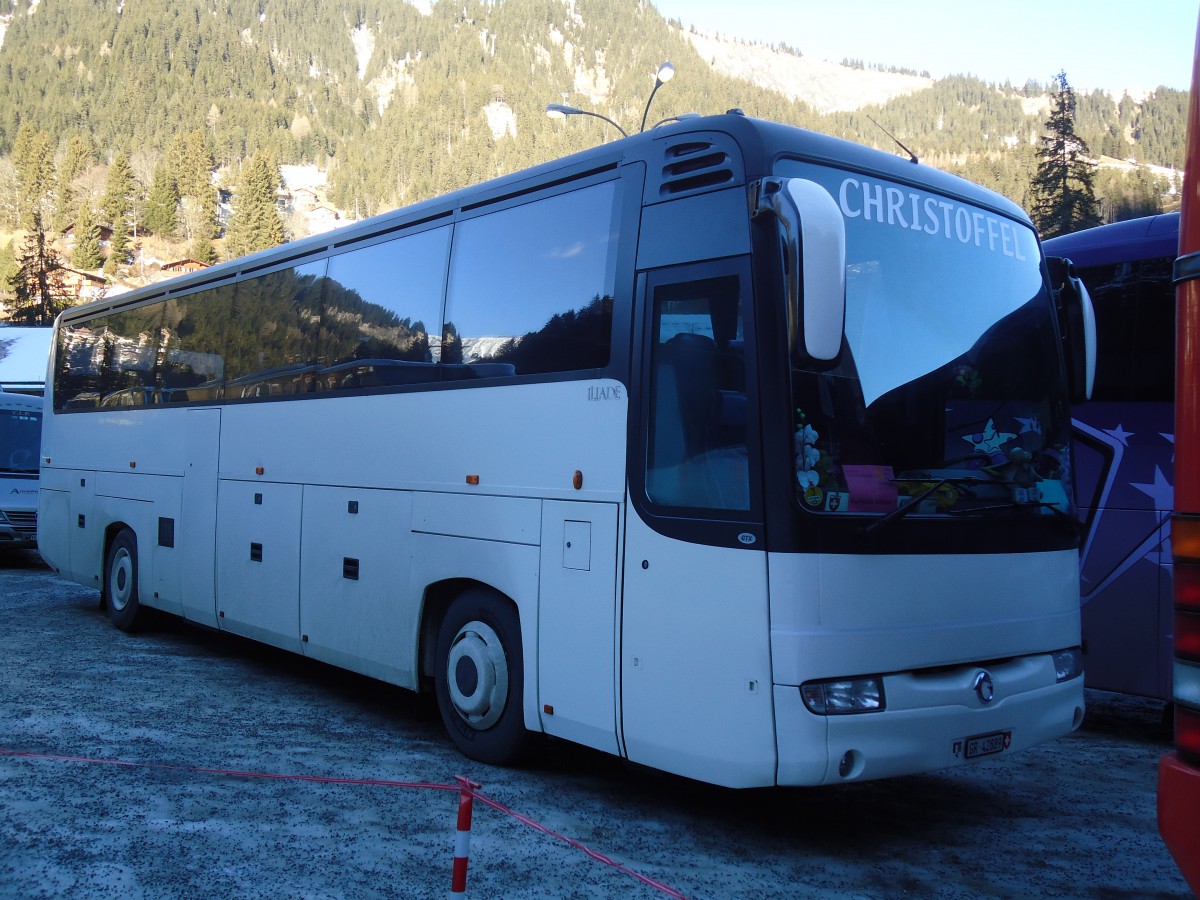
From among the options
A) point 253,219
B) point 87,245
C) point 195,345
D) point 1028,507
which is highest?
point 253,219

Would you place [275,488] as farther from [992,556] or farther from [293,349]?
[992,556]

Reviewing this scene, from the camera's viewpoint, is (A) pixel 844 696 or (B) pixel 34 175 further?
(B) pixel 34 175

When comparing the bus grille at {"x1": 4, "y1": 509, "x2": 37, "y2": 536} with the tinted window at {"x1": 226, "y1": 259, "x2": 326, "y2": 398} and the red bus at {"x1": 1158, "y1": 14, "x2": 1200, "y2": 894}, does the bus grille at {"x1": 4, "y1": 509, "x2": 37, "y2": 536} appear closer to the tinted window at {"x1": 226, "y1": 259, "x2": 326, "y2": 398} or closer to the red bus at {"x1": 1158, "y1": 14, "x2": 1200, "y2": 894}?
the tinted window at {"x1": 226, "y1": 259, "x2": 326, "y2": 398}

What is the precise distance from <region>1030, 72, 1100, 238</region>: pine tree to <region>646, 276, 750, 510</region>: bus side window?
6506 centimetres

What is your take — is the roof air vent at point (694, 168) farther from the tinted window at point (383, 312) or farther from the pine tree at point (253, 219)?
the pine tree at point (253, 219)

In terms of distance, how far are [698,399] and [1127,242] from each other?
455 cm

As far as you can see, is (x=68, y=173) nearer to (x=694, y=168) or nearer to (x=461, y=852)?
(x=694, y=168)

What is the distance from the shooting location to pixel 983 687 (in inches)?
199

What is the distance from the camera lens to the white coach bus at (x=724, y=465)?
469cm

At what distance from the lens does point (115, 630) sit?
11242 millimetres

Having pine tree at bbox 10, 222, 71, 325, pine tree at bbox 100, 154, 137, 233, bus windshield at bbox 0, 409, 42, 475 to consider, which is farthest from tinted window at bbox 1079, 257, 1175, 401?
pine tree at bbox 100, 154, 137, 233

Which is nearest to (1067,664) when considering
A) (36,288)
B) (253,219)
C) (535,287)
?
(535,287)

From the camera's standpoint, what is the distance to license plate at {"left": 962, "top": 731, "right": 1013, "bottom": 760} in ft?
16.4

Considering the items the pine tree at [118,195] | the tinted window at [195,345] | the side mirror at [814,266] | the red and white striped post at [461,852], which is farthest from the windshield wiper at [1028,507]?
the pine tree at [118,195]
